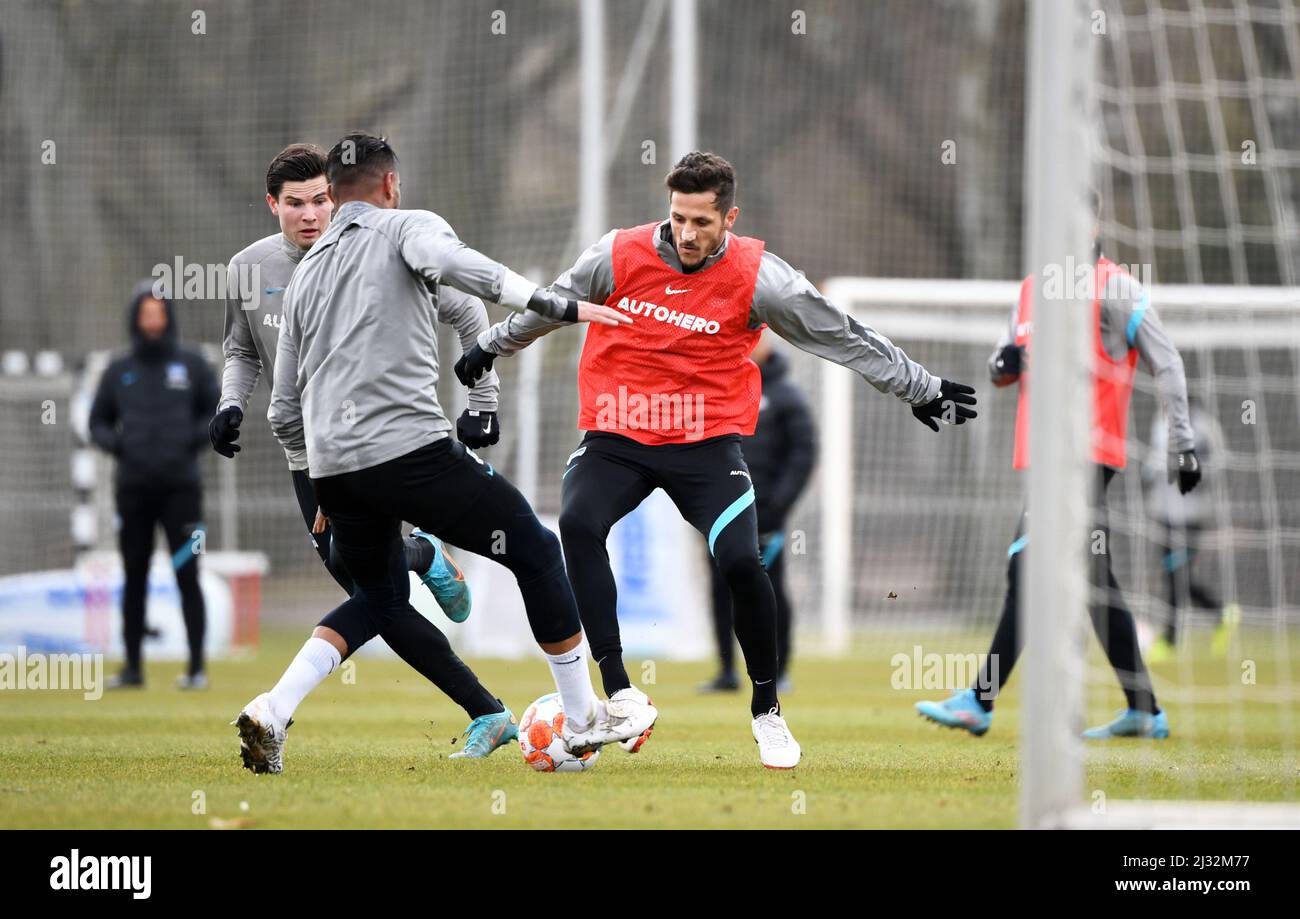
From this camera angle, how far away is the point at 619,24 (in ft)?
64.4

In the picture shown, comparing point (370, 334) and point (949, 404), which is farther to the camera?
point (949, 404)

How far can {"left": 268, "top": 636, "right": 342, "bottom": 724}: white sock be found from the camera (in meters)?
5.99

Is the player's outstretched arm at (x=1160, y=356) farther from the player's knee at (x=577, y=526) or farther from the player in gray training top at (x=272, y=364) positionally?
the player in gray training top at (x=272, y=364)

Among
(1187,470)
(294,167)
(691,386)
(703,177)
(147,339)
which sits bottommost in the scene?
(1187,470)

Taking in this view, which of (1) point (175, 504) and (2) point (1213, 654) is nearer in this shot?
(1) point (175, 504)

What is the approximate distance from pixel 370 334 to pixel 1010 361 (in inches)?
125

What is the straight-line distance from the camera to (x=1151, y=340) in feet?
23.5

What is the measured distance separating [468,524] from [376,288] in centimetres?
85

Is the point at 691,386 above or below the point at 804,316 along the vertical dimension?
below

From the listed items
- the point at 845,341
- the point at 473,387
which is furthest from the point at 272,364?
the point at 845,341

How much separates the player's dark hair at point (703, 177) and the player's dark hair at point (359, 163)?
40.9 inches

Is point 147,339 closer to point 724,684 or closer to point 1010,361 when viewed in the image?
point 724,684
